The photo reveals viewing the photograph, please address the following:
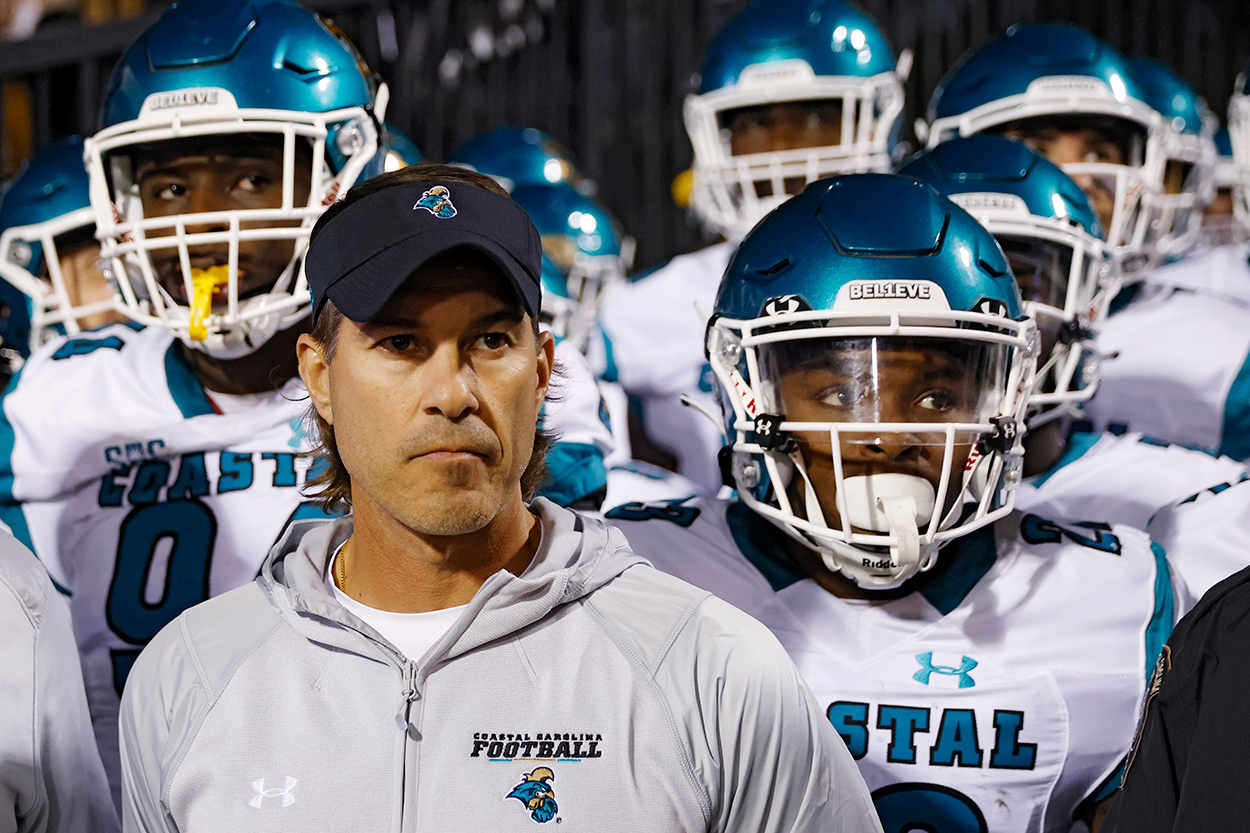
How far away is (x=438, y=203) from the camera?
1336 millimetres

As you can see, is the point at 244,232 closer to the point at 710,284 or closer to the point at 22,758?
the point at 22,758

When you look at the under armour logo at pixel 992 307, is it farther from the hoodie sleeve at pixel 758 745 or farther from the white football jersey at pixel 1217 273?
the white football jersey at pixel 1217 273

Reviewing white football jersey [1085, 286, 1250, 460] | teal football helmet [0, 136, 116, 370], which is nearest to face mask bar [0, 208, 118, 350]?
teal football helmet [0, 136, 116, 370]

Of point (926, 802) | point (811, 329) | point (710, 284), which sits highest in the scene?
point (811, 329)

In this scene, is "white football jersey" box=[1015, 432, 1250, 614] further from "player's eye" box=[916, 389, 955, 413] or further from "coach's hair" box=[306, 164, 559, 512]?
"coach's hair" box=[306, 164, 559, 512]

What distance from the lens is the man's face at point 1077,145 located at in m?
2.75

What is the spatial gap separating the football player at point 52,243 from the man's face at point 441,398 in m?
1.48

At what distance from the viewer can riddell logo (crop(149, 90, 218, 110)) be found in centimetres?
203

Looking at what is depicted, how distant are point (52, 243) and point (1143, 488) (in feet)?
6.95

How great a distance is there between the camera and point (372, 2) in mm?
4898

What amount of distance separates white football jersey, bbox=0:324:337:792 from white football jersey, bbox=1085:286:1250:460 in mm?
1710

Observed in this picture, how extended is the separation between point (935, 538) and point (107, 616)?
4.02 ft

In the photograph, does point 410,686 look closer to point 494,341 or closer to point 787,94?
point 494,341

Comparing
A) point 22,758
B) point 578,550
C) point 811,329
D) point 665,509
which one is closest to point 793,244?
point 811,329
